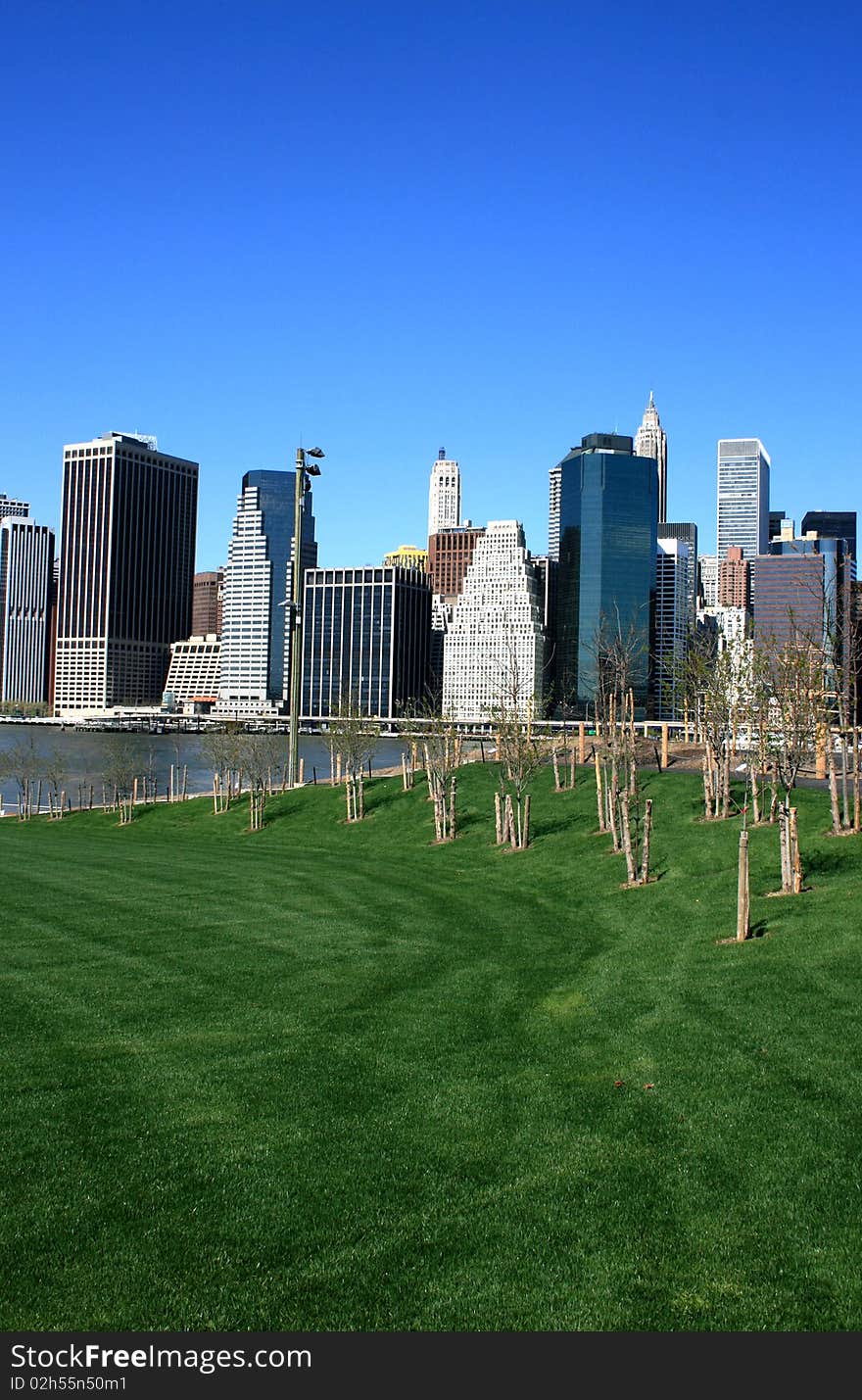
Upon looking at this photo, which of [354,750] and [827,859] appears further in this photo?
[354,750]

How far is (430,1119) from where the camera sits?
35.9 ft

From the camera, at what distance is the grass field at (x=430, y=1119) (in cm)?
788

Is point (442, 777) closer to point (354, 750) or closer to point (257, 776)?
point (354, 750)

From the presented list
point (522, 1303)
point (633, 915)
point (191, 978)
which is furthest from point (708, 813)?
point (522, 1303)

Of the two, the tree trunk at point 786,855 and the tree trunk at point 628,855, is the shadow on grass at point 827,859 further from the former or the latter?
the tree trunk at point 628,855

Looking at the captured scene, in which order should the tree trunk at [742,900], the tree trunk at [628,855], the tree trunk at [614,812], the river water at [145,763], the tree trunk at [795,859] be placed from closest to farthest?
the tree trunk at [742,900] → the tree trunk at [795,859] → the tree trunk at [628,855] → the tree trunk at [614,812] → the river water at [145,763]

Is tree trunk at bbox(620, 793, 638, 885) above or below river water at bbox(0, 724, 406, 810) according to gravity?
above

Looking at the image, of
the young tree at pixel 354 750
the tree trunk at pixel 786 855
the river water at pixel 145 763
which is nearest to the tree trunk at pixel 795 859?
the tree trunk at pixel 786 855

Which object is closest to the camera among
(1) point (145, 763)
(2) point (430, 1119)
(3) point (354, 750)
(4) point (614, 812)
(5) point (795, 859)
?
(2) point (430, 1119)

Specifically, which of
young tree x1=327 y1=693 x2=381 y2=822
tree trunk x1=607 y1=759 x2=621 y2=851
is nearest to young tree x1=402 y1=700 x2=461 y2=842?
young tree x1=327 y1=693 x2=381 y2=822

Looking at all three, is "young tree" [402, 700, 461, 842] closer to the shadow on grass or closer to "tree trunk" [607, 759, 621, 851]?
"tree trunk" [607, 759, 621, 851]

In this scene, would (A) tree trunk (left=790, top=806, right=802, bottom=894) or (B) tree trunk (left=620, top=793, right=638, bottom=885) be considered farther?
(B) tree trunk (left=620, top=793, right=638, bottom=885)

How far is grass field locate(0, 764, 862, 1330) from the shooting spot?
25.9 ft

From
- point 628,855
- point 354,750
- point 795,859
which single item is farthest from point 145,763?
point 795,859
